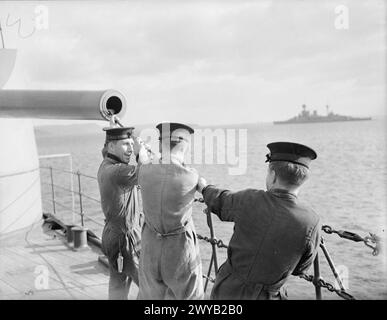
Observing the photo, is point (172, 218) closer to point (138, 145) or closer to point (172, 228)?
point (172, 228)

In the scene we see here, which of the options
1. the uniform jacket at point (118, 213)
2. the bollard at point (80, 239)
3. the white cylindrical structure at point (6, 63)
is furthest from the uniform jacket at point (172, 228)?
the white cylindrical structure at point (6, 63)

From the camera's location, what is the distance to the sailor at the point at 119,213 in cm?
265

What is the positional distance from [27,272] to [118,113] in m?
2.08

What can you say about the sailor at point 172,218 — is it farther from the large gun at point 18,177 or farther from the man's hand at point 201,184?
the large gun at point 18,177

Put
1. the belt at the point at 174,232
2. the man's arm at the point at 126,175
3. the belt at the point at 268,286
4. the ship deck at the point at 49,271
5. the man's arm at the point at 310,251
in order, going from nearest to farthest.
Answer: the man's arm at the point at 310,251
the belt at the point at 268,286
the belt at the point at 174,232
the man's arm at the point at 126,175
the ship deck at the point at 49,271

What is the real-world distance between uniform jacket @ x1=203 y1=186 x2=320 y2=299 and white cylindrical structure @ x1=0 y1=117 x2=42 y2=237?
386cm

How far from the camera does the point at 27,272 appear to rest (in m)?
3.91

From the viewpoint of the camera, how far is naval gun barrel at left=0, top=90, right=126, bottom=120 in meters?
2.44

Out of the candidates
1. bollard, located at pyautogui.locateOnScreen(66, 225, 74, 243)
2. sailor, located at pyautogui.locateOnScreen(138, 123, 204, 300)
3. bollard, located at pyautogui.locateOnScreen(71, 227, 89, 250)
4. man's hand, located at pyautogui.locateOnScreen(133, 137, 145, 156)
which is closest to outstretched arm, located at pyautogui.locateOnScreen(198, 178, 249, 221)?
sailor, located at pyautogui.locateOnScreen(138, 123, 204, 300)

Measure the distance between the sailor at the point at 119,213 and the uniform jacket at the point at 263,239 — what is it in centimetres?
89

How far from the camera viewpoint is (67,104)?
2469mm

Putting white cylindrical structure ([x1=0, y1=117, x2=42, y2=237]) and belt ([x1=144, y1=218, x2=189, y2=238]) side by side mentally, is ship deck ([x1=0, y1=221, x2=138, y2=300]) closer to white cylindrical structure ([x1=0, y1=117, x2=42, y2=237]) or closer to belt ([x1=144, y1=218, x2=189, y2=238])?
white cylindrical structure ([x1=0, y1=117, x2=42, y2=237])

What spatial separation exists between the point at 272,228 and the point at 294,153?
31 centimetres
